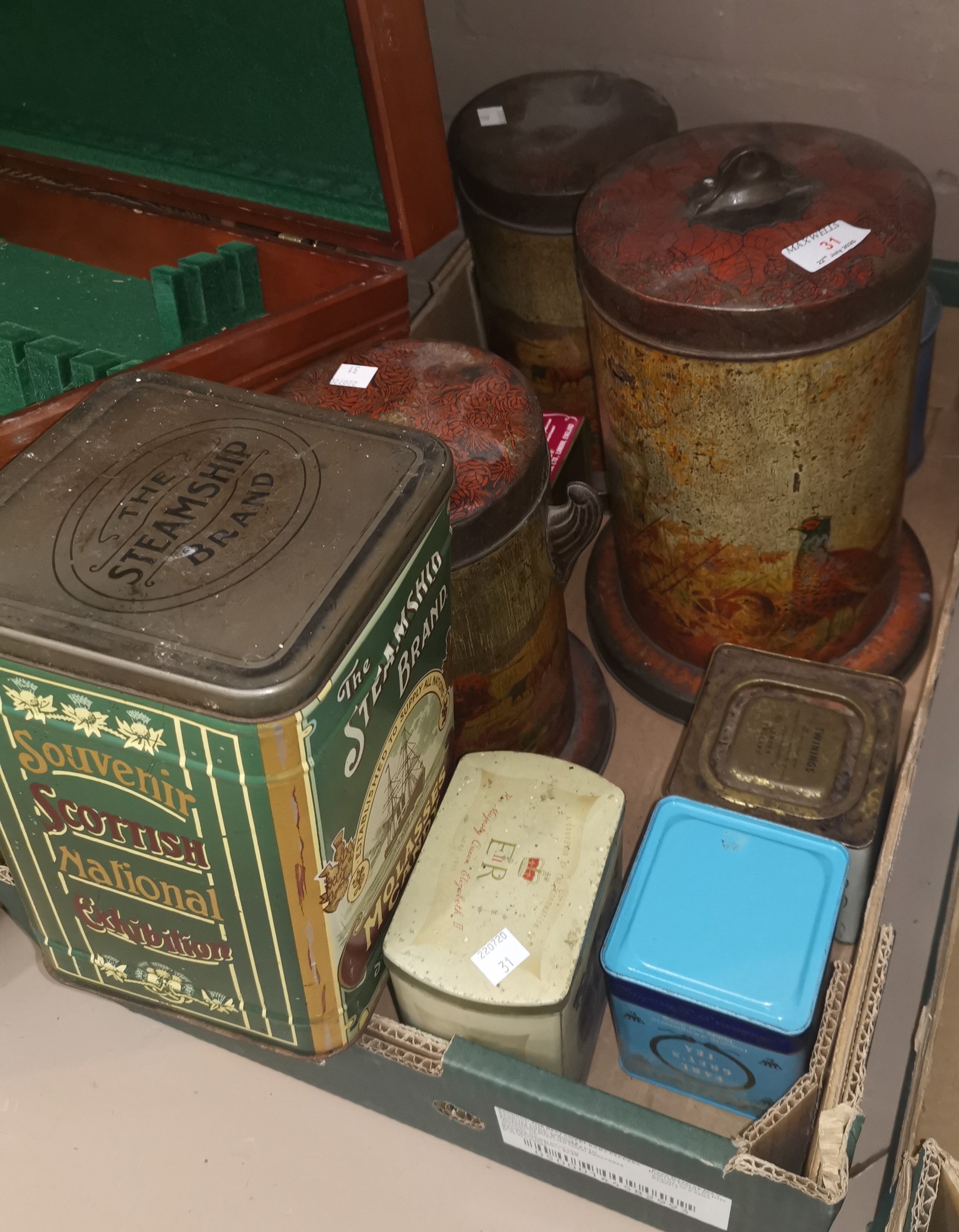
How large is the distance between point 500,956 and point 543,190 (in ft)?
3.29

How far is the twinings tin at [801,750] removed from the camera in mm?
1041

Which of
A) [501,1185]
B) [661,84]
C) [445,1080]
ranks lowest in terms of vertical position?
[501,1185]

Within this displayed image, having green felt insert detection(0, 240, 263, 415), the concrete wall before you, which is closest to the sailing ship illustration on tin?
green felt insert detection(0, 240, 263, 415)

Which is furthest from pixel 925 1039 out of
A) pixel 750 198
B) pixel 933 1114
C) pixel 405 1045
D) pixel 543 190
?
pixel 543 190

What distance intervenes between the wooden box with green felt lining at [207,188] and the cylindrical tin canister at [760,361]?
0.82ft

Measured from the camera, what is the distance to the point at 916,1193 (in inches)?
30.1

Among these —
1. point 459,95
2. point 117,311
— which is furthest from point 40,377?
point 459,95

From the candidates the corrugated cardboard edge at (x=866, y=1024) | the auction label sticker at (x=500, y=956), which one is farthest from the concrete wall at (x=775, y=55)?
the auction label sticker at (x=500, y=956)

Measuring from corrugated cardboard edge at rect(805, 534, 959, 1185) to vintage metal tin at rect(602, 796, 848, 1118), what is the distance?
0.03 m

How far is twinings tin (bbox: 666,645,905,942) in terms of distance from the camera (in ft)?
3.42

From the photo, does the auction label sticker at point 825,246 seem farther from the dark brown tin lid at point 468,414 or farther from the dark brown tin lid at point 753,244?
the dark brown tin lid at point 468,414

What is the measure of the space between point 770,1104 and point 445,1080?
0.31 m

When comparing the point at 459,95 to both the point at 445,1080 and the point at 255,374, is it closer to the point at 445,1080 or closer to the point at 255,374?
the point at 255,374

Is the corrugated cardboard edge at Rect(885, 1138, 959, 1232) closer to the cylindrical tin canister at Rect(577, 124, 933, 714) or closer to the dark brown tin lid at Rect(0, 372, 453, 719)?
the dark brown tin lid at Rect(0, 372, 453, 719)
